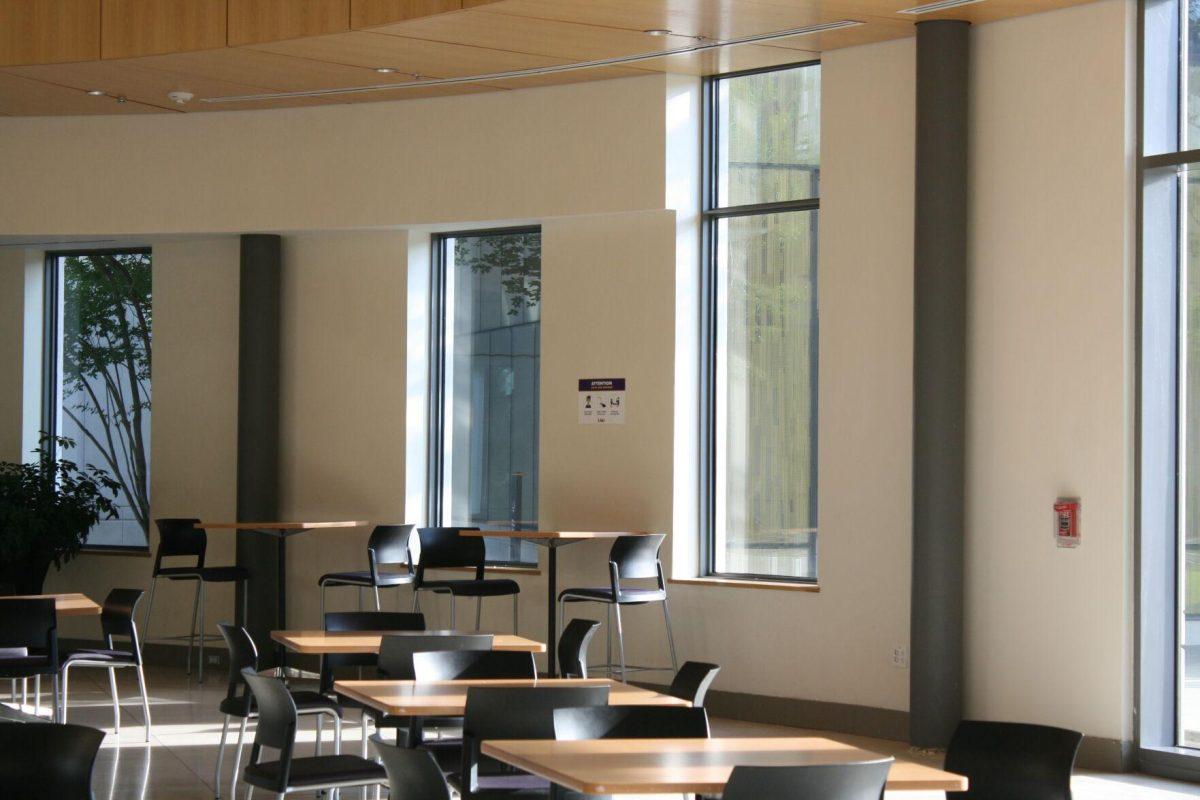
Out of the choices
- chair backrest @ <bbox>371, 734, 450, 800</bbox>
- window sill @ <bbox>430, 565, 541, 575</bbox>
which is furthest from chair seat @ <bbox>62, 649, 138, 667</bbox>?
chair backrest @ <bbox>371, 734, 450, 800</bbox>

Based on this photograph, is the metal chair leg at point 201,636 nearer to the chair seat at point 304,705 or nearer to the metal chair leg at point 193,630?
the metal chair leg at point 193,630

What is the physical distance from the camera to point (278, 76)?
9.41m

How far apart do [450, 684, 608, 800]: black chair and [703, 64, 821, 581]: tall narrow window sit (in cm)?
443

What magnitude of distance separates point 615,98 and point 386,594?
388cm

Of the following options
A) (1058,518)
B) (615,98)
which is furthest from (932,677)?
(615,98)

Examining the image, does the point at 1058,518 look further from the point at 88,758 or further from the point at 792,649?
the point at 88,758

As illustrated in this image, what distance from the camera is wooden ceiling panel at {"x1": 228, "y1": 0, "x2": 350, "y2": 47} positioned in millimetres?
8258

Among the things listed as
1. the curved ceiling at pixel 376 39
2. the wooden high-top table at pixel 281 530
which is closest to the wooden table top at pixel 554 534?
the wooden high-top table at pixel 281 530

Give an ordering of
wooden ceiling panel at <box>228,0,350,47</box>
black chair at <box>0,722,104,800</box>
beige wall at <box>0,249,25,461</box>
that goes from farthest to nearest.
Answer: beige wall at <box>0,249,25,461</box> < wooden ceiling panel at <box>228,0,350,47</box> < black chair at <box>0,722,104,800</box>

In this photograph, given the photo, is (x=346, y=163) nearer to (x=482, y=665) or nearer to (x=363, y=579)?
(x=363, y=579)

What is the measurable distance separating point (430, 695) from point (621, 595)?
3815mm

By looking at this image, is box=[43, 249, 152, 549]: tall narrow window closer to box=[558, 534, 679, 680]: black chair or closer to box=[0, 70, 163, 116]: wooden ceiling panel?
box=[0, 70, 163, 116]: wooden ceiling panel

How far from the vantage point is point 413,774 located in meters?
3.86

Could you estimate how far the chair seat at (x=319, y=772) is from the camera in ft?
15.8
